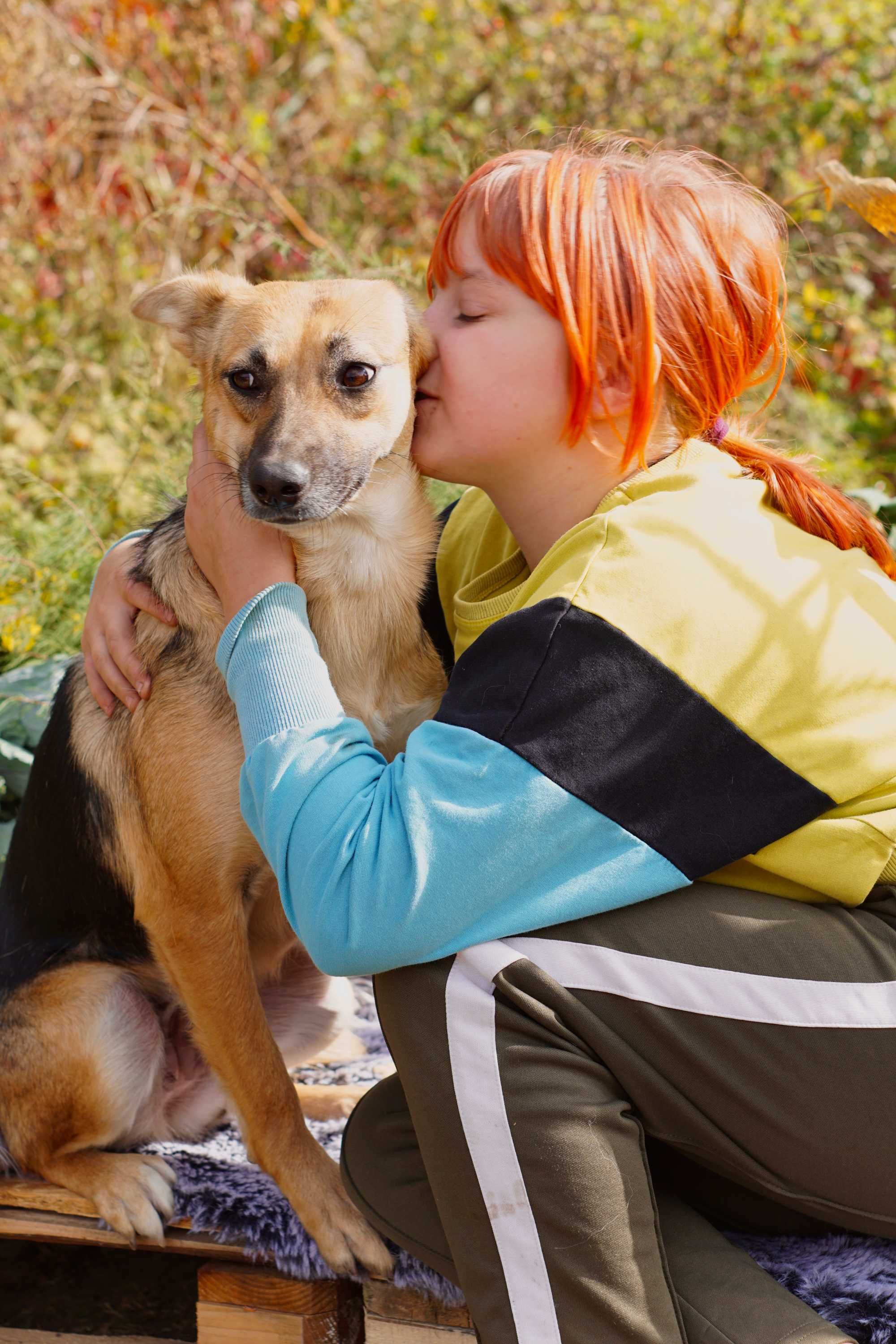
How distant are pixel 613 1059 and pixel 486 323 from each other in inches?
46.2

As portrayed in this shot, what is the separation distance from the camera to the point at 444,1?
18.1 ft

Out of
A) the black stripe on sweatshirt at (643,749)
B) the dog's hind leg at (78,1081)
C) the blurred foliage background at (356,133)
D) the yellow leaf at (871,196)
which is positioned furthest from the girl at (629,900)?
the blurred foliage background at (356,133)

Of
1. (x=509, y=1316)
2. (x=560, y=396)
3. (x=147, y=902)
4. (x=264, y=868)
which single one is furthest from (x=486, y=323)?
(x=509, y=1316)

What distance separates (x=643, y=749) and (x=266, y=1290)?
1175mm

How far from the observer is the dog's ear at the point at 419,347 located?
2062 mm

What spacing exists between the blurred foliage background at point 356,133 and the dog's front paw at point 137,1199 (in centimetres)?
331

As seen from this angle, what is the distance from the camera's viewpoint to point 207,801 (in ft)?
6.19

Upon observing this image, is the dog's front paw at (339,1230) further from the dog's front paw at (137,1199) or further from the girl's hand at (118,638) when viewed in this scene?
the girl's hand at (118,638)

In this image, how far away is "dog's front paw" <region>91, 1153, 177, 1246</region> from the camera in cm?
193

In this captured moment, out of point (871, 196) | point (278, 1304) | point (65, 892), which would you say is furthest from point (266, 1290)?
point (871, 196)

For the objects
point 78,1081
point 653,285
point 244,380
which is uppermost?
point 653,285

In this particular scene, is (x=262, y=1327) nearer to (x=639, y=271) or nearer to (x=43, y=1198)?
Answer: (x=43, y=1198)

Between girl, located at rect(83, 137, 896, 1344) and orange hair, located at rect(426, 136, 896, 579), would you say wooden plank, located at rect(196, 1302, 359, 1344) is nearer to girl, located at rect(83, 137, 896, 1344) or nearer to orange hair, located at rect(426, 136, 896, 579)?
girl, located at rect(83, 137, 896, 1344)

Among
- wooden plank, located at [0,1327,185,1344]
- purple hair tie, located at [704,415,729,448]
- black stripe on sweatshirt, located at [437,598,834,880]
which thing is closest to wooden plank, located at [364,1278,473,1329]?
wooden plank, located at [0,1327,185,1344]
